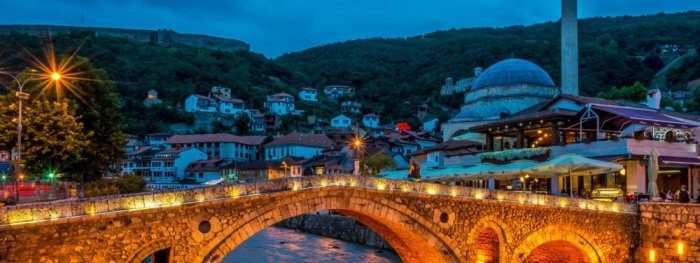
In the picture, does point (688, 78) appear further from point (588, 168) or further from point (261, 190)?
point (261, 190)

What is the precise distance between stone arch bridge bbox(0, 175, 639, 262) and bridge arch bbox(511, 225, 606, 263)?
0.13 feet

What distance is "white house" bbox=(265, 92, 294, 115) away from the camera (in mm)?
113875

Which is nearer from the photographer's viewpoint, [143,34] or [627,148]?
[627,148]

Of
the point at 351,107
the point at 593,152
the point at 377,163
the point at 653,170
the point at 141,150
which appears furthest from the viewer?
the point at 351,107

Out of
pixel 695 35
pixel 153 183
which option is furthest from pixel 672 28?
pixel 153 183

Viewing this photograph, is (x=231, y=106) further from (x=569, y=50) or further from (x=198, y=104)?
(x=569, y=50)

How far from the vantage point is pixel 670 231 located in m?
22.2

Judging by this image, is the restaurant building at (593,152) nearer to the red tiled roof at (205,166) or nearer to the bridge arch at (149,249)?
the bridge arch at (149,249)

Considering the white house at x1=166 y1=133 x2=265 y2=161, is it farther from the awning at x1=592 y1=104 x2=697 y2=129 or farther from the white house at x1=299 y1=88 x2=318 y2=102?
the awning at x1=592 y1=104 x2=697 y2=129

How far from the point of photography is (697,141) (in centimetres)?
2903

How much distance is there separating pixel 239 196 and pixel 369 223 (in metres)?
5.86

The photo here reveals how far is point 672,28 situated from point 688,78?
36.9m

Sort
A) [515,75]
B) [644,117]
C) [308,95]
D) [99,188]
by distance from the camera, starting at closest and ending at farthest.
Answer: [644,117] → [99,188] → [515,75] → [308,95]

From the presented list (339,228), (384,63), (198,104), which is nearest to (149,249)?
(339,228)
